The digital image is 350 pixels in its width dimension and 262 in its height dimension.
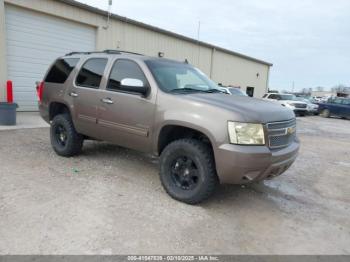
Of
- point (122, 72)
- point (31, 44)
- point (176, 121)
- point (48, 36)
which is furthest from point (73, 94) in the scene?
Answer: point (48, 36)

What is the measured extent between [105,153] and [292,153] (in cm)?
371

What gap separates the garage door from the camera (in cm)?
1079

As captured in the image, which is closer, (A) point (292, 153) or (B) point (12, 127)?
(A) point (292, 153)

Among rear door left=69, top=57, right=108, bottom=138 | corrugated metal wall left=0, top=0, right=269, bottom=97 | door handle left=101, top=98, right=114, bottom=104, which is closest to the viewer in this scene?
door handle left=101, top=98, right=114, bottom=104

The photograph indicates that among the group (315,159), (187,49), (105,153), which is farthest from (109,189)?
(187,49)

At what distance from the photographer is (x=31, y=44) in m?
11.4

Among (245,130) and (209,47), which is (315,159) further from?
(209,47)

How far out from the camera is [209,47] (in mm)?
22109

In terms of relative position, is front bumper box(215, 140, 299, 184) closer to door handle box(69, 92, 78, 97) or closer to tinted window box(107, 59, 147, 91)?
tinted window box(107, 59, 147, 91)

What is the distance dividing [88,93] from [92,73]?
0.39 meters

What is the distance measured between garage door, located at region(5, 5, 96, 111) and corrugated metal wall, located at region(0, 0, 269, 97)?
14.3 inches

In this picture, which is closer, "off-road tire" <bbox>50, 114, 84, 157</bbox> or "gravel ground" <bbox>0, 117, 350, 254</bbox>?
"gravel ground" <bbox>0, 117, 350, 254</bbox>

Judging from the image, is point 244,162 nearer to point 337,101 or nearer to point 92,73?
point 92,73

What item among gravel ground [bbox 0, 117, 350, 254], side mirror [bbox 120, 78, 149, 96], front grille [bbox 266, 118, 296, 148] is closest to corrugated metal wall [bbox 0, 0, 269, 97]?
gravel ground [bbox 0, 117, 350, 254]
